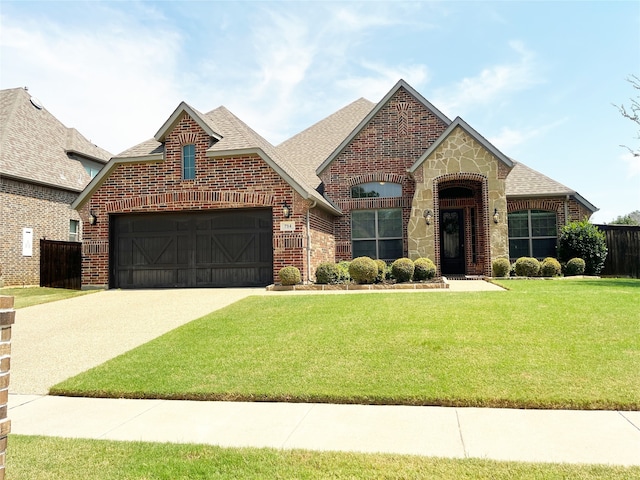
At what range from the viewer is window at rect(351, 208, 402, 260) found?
18.1 m

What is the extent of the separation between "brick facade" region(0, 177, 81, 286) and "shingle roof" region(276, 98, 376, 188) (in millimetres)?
11088

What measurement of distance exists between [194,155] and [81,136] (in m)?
14.9

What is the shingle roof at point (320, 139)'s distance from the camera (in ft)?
70.3

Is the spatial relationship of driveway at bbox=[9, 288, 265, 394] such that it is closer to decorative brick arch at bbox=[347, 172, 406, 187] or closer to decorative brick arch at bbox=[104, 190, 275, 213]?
decorative brick arch at bbox=[104, 190, 275, 213]

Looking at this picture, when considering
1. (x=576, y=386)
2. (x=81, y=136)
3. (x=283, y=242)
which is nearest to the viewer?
(x=576, y=386)

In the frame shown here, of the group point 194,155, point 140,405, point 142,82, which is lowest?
point 140,405

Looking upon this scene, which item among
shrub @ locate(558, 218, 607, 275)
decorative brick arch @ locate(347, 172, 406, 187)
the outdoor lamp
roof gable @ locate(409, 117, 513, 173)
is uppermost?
roof gable @ locate(409, 117, 513, 173)

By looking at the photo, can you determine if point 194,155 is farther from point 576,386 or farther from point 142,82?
point 576,386

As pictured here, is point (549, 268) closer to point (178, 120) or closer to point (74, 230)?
point (178, 120)

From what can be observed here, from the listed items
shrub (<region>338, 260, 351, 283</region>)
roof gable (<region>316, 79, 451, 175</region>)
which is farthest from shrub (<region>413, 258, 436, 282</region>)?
roof gable (<region>316, 79, 451, 175</region>)

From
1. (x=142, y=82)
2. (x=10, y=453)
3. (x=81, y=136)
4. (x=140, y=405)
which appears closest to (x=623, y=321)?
(x=140, y=405)

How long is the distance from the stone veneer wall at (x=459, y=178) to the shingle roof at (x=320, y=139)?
5.13 meters

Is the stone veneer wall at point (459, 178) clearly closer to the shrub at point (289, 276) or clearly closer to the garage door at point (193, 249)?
the shrub at point (289, 276)

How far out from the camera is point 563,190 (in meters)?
17.9
